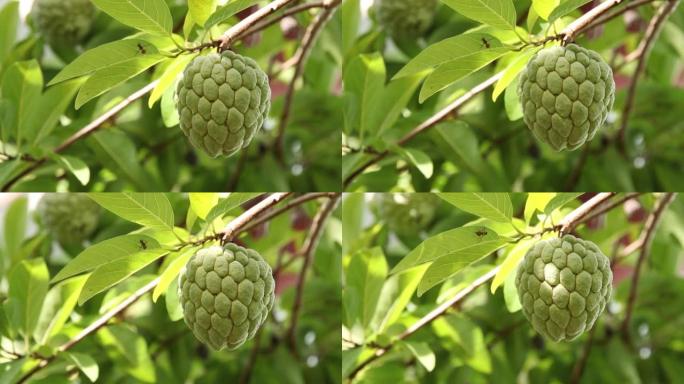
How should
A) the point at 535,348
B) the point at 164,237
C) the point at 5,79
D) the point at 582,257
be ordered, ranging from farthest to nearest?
the point at 535,348 → the point at 5,79 → the point at 164,237 → the point at 582,257

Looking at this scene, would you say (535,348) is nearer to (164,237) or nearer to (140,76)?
(164,237)

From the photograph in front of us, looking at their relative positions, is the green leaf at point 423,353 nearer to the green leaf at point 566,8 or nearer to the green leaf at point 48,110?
the green leaf at point 566,8

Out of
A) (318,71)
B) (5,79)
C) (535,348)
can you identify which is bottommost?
(535,348)

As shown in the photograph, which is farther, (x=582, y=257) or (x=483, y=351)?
(x=483, y=351)

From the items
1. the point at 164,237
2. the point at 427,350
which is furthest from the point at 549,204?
the point at 164,237

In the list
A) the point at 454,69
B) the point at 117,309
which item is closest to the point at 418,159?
the point at 454,69

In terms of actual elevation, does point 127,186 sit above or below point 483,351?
above

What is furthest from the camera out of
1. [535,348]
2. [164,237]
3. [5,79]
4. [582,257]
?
[535,348]

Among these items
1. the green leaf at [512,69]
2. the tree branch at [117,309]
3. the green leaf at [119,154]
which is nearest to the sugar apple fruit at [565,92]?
the green leaf at [512,69]
